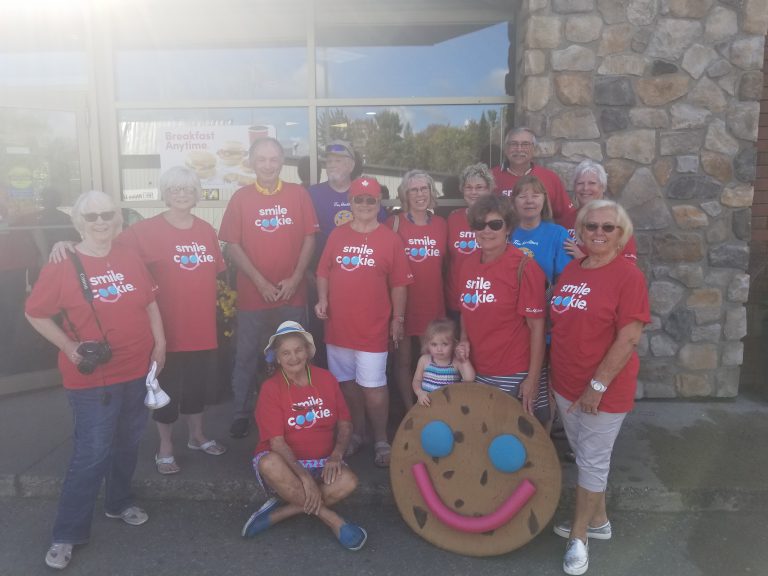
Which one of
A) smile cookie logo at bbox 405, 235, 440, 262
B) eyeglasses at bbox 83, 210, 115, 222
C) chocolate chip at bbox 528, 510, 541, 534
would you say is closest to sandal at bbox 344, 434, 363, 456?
smile cookie logo at bbox 405, 235, 440, 262

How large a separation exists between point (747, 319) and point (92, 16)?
19.0ft

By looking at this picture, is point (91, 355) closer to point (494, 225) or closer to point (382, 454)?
point (382, 454)

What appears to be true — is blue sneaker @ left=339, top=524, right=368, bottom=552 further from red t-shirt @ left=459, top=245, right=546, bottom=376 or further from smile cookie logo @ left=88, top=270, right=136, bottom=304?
smile cookie logo @ left=88, top=270, right=136, bottom=304

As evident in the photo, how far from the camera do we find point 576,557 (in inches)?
108

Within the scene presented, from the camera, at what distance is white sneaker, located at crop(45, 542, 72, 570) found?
278cm

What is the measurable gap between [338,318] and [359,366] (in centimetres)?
30

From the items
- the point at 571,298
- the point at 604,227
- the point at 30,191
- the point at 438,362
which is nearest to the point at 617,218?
the point at 604,227

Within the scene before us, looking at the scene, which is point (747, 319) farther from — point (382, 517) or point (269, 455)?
point (269, 455)

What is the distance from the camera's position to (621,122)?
439 centimetres

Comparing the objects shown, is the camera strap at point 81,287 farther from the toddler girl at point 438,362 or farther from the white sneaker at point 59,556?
the toddler girl at point 438,362

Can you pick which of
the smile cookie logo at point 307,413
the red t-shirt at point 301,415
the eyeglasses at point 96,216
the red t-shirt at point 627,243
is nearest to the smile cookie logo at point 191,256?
the eyeglasses at point 96,216

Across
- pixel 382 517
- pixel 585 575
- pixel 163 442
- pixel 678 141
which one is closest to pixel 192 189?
pixel 163 442

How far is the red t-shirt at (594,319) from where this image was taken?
253cm

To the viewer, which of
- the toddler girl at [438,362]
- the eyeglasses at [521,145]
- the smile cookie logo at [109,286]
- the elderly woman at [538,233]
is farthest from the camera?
the eyeglasses at [521,145]
